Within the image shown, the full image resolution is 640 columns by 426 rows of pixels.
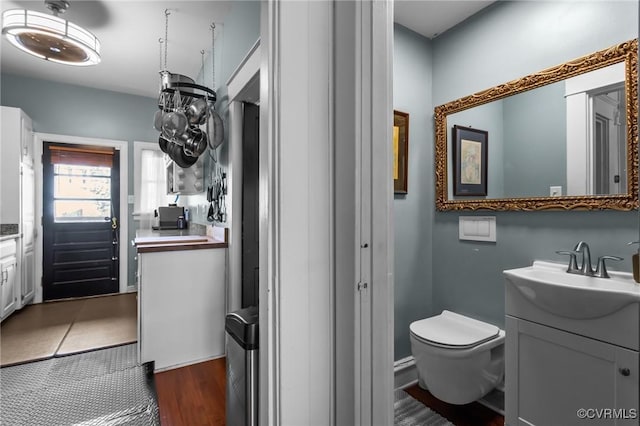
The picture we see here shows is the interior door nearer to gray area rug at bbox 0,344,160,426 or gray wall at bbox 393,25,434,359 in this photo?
gray area rug at bbox 0,344,160,426

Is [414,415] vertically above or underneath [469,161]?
underneath

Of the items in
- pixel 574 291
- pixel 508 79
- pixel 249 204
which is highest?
pixel 508 79

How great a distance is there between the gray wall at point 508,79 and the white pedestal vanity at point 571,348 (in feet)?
0.64

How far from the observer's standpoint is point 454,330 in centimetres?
183

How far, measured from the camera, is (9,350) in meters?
2.50

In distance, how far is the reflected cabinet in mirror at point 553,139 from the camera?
56.0 inches

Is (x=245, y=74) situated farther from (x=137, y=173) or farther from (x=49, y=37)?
(x=137, y=173)

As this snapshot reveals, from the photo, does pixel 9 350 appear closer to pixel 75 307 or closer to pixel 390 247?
pixel 75 307

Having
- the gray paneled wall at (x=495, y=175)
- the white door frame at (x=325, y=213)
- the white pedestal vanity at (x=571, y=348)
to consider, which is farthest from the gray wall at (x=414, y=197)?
the white door frame at (x=325, y=213)

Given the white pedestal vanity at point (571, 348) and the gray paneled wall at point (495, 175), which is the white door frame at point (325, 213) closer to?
the white pedestal vanity at point (571, 348)

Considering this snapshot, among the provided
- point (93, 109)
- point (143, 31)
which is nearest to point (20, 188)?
point (93, 109)

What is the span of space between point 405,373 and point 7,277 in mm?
3873

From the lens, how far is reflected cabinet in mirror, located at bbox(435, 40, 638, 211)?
1.42 m

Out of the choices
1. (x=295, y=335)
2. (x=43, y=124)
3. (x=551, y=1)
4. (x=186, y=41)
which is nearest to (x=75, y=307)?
(x=43, y=124)
